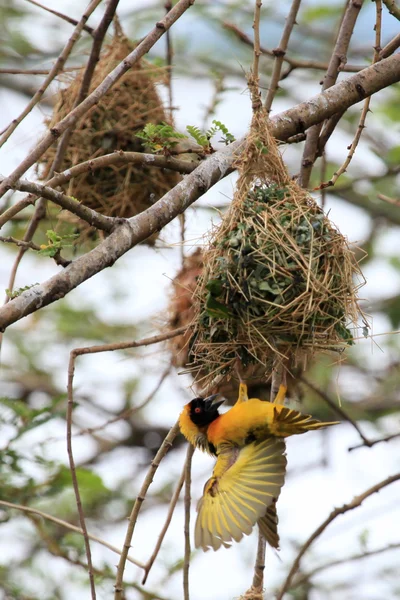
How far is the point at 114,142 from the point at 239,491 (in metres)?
2.12

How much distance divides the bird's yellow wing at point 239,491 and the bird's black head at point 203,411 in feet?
0.68

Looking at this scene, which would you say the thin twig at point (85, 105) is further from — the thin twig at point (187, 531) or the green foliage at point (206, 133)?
the thin twig at point (187, 531)

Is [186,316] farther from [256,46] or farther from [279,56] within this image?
[256,46]

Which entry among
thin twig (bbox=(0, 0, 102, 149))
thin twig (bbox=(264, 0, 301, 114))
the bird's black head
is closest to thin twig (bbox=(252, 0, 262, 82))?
thin twig (bbox=(0, 0, 102, 149))

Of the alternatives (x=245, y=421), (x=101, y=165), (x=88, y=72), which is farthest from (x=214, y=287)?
(x=88, y=72)

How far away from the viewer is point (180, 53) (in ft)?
23.5

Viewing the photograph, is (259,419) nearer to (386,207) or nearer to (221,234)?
(221,234)

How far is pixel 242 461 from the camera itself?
3350 mm

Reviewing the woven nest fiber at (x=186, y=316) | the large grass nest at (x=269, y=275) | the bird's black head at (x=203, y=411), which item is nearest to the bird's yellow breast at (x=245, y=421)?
the bird's black head at (x=203, y=411)

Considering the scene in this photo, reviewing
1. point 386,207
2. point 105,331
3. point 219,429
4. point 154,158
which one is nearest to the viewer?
point 154,158

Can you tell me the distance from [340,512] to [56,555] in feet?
5.13

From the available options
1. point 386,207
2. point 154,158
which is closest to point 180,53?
point 386,207

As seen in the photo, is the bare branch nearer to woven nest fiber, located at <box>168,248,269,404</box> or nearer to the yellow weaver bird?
the yellow weaver bird

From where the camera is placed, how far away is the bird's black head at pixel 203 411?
3648 millimetres
